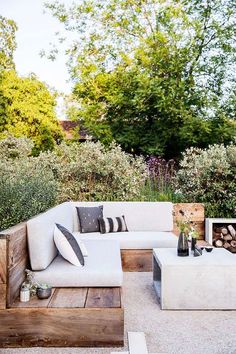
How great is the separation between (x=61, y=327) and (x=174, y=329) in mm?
920

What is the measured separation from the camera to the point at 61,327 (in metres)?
2.67

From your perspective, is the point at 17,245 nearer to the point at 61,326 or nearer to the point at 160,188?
the point at 61,326

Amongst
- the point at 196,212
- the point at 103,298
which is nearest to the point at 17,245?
the point at 103,298

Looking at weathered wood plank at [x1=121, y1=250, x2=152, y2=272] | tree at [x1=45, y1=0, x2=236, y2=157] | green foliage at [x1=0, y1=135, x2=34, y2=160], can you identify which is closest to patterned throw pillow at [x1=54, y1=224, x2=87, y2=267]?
weathered wood plank at [x1=121, y1=250, x2=152, y2=272]

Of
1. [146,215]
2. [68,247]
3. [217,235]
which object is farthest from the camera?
[217,235]

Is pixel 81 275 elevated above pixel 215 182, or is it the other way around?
pixel 215 182

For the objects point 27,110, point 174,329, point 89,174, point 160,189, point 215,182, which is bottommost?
point 174,329

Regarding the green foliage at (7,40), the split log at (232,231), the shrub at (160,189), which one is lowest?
the split log at (232,231)

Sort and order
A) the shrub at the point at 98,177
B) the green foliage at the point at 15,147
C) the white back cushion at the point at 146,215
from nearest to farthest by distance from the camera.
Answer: the white back cushion at the point at 146,215 → the shrub at the point at 98,177 → the green foliage at the point at 15,147

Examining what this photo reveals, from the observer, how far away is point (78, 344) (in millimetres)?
2678

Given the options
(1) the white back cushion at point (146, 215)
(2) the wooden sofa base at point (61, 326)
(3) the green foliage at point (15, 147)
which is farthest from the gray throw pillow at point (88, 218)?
(3) the green foliage at point (15, 147)

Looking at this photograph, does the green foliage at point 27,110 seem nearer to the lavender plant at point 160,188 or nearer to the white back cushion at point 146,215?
the lavender plant at point 160,188

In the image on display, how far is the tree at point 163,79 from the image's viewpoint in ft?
33.2

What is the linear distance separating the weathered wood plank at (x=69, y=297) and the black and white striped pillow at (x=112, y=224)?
6.70 ft
